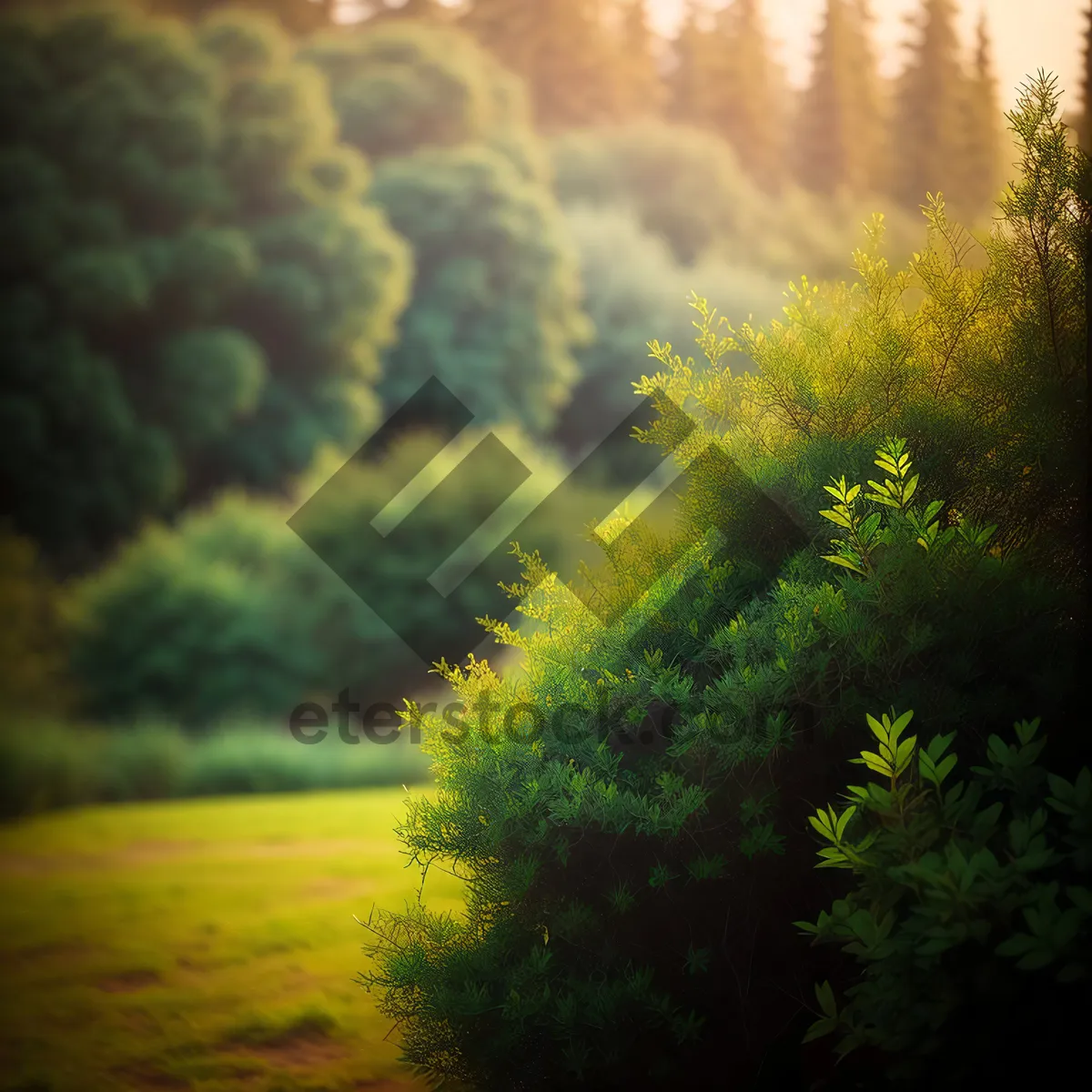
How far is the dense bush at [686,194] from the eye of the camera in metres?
22.2

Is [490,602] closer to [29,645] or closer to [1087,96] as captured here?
[29,645]

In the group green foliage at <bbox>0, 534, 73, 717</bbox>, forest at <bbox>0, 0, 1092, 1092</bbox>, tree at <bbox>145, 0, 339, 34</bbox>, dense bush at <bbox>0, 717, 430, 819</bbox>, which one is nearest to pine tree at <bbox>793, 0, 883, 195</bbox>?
forest at <bbox>0, 0, 1092, 1092</bbox>

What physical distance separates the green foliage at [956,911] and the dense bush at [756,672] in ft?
1.47

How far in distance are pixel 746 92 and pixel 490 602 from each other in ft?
61.5

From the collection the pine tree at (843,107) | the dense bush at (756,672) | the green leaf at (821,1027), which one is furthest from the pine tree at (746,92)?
the green leaf at (821,1027)

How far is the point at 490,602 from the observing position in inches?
400

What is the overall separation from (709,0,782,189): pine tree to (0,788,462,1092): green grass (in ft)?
70.1

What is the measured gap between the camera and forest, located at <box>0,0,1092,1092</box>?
2133mm

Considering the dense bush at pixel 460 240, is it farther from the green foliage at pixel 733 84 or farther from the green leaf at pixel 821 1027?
the green leaf at pixel 821 1027

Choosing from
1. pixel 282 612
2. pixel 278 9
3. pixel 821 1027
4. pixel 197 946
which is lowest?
pixel 821 1027

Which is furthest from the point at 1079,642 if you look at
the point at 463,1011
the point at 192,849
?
the point at 192,849

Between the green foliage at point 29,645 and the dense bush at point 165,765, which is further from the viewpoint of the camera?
the green foliage at point 29,645

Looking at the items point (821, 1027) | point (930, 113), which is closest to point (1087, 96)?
point (821, 1027)

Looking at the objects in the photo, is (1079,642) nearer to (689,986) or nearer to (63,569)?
(689,986)
